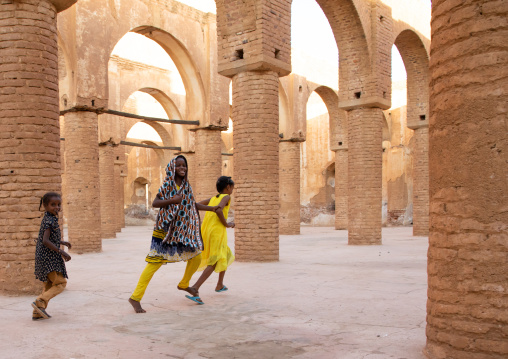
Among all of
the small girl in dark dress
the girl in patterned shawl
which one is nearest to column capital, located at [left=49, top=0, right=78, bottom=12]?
the small girl in dark dress

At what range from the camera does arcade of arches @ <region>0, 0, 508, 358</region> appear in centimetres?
304

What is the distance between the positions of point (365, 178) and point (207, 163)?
18.0ft

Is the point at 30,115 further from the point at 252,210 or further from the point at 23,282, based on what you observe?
the point at 252,210

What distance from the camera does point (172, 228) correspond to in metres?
4.80

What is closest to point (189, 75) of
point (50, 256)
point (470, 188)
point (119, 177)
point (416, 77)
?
point (119, 177)

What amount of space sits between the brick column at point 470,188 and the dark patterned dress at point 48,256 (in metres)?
3.45

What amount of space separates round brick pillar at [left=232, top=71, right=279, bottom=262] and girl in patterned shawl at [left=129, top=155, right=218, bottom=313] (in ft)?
13.7

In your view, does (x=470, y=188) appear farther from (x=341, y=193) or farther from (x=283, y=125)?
(x=341, y=193)

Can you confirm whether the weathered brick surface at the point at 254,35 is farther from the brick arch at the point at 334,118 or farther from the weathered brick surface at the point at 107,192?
the brick arch at the point at 334,118

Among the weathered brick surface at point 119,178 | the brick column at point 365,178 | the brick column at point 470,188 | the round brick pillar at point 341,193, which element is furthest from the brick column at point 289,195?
the brick column at point 470,188

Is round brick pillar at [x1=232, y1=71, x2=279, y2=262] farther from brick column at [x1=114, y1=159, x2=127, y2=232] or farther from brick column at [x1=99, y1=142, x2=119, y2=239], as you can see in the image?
brick column at [x1=114, y1=159, x2=127, y2=232]

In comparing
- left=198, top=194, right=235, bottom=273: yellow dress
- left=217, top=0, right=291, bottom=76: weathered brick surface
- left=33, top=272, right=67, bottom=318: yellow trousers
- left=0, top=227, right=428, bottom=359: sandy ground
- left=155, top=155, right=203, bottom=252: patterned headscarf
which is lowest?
left=0, top=227, right=428, bottom=359: sandy ground

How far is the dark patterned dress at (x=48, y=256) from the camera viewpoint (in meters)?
4.71

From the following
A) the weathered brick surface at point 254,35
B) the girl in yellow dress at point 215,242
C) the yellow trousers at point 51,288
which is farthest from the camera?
the weathered brick surface at point 254,35
